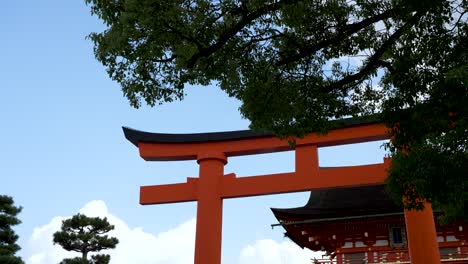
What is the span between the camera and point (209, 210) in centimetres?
1052

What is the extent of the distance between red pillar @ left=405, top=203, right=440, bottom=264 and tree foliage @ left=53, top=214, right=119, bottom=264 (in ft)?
31.2

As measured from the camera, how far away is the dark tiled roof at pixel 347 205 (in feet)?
41.4

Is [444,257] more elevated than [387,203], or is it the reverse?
[387,203]

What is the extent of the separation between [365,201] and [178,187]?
595 centimetres

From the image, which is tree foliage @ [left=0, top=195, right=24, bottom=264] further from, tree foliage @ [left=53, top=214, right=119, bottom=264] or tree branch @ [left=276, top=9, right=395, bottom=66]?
tree branch @ [left=276, top=9, right=395, bottom=66]

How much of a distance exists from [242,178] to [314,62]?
4.92 meters

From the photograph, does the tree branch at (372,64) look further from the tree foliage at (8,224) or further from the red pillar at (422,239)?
the tree foliage at (8,224)

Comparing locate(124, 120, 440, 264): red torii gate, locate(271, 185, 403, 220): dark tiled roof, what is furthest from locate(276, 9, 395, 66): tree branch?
locate(271, 185, 403, 220): dark tiled roof

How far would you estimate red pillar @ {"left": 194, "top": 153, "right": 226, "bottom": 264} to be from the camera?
10133 mm

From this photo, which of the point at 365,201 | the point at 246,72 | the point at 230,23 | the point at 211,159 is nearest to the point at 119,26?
the point at 230,23

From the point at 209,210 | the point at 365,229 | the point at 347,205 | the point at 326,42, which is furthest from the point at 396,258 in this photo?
the point at 326,42

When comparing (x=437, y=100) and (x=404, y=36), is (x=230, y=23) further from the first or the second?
(x=437, y=100)

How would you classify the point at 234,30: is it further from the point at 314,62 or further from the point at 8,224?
the point at 8,224

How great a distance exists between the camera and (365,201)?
13680 mm
